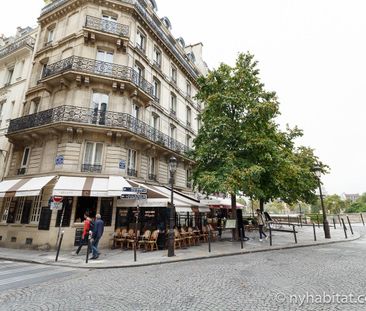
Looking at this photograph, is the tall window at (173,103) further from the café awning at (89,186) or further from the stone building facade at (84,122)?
the café awning at (89,186)

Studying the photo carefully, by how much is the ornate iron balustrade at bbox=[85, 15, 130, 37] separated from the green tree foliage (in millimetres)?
6417

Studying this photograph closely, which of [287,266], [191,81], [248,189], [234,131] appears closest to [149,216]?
[248,189]

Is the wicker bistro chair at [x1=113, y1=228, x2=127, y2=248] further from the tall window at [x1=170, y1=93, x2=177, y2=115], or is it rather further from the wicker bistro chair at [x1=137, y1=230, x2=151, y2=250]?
the tall window at [x1=170, y1=93, x2=177, y2=115]

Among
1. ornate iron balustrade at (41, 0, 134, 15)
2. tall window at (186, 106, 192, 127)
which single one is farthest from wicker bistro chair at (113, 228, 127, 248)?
ornate iron balustrade at (41, 0, 134, 15)

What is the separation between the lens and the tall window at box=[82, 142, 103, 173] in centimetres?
1307

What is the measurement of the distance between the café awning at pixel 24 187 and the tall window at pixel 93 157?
1.89 metres

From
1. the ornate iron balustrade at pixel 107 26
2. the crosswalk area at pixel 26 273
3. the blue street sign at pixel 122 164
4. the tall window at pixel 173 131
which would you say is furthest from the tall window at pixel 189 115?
the crosswalk area at pixel 26 273

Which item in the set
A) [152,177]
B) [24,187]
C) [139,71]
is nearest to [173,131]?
[152,177]

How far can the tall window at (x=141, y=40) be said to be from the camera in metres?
17.3

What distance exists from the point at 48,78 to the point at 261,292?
53.2 feet

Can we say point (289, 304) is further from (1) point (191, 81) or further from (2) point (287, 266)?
(1) point (191, 81)

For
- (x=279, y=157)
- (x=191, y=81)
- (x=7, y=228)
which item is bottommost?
(x=7, y=228)

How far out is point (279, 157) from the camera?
43.2ft

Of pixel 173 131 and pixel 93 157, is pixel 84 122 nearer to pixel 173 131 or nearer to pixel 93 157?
pixel 93 157
